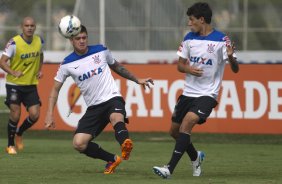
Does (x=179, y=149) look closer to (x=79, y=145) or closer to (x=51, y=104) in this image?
(x=79, y=145)

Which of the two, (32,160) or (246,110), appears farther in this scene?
(246,110)

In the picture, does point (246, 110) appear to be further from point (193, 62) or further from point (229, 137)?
point (193, 62)

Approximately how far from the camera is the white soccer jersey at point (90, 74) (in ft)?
48.8

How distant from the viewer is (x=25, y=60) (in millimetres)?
19266

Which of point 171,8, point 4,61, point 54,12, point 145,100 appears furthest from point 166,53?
point 4,61

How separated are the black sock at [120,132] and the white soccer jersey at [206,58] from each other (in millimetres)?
1005

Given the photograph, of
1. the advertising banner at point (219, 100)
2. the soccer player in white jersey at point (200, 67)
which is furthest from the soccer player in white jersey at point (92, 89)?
the advertising banner at point (219, 100)

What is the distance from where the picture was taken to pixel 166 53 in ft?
122

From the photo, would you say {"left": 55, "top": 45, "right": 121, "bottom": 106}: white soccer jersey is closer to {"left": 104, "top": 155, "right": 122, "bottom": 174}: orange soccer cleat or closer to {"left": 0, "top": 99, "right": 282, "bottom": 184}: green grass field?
{"left": 104, "top": 155, "right": 122, "bottom": 174}: orange soccer cleat

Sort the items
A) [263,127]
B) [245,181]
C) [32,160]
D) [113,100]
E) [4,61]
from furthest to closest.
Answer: [263,127] → [4,61] → [32,160] → [113,100] → [245,181]

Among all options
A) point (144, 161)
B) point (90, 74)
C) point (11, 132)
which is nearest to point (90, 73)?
point (90, 74)

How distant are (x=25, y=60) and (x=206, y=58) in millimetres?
5892

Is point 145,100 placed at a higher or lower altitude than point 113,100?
lower

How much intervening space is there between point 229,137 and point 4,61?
610cm
